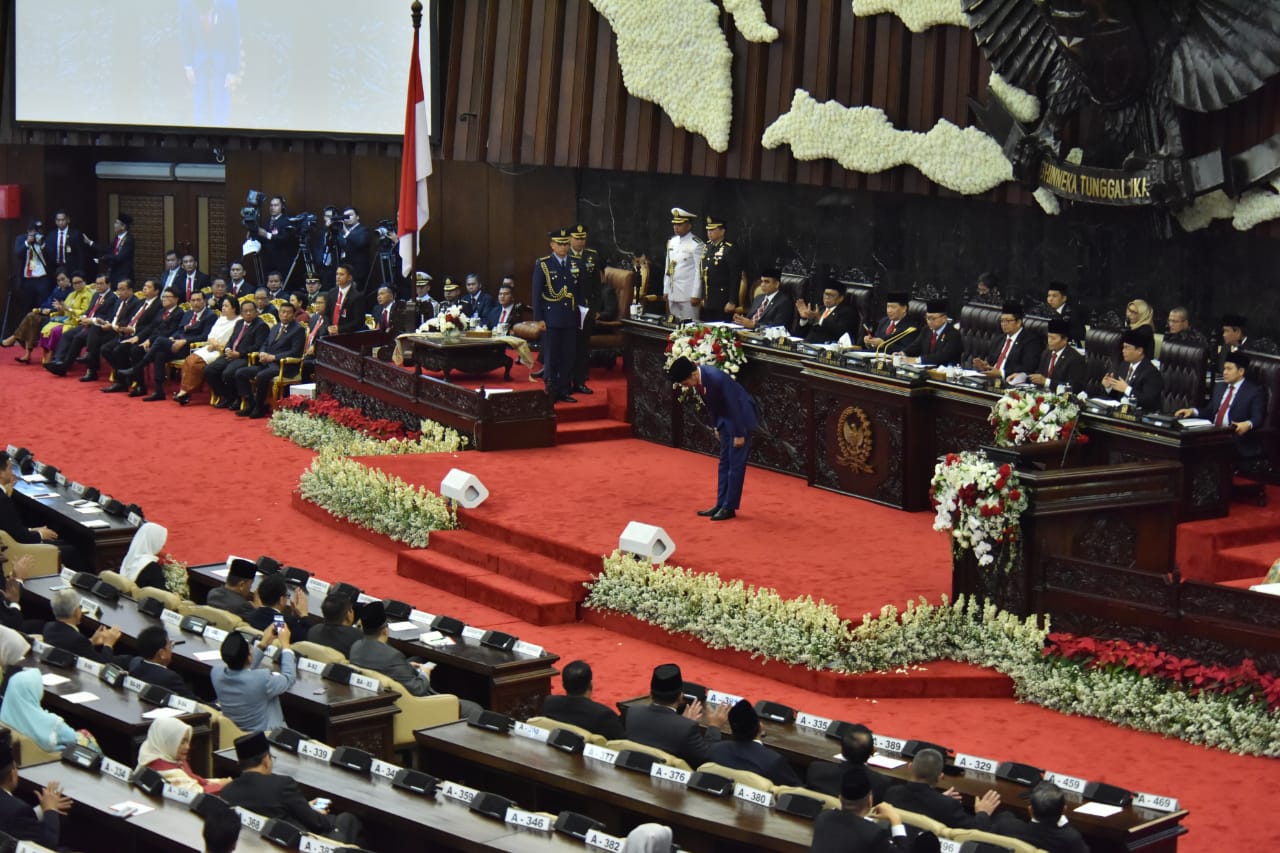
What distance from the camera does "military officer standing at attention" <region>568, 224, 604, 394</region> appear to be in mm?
16141

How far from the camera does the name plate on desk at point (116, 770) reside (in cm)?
688

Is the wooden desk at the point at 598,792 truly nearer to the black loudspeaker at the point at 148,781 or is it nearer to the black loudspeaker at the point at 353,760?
the black loudspeaker at the point at 353,760

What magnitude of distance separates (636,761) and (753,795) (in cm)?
60

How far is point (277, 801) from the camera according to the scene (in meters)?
6.49

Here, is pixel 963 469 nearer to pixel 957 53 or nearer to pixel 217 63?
pixel 957 53

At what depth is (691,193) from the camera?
60.0ft

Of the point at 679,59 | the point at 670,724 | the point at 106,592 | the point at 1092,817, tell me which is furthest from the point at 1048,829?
the point at 679,59

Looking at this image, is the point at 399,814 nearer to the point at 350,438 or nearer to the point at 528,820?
the point at 528,820

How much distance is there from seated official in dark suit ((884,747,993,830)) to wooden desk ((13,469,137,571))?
6.31m

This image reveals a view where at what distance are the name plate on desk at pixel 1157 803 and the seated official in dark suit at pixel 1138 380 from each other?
5.32 m

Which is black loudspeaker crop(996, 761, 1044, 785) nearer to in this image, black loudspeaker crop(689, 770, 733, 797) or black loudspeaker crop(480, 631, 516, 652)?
black loudspeaker crop(689, 770, 733, 797)

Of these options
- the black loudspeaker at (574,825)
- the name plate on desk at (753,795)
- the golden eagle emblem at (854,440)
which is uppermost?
the golden eagle emblem at (854,440)

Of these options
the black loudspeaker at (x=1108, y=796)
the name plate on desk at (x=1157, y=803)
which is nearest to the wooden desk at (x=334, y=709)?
the black loudspeaker at (x=1108, y=796)

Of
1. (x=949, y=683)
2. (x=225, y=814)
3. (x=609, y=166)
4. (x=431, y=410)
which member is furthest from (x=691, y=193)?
(x=225, y=814)
